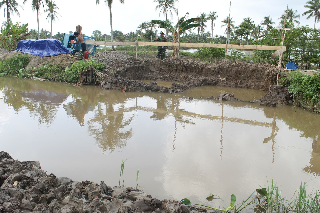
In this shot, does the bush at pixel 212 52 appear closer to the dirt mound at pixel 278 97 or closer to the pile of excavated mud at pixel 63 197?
the dirt mound at pixel 278 97

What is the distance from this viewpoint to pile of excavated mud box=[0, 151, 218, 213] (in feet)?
9.98

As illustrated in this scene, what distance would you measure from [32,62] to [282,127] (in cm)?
1338

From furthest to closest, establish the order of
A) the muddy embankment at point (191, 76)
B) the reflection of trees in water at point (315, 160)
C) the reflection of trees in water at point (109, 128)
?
the muddy embankment at point (191, 76) → the reflection of trees in water at point (109, 128) → the reflection of trees in water at point (315, 160)

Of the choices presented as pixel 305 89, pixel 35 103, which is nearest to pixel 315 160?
pixel 305 89

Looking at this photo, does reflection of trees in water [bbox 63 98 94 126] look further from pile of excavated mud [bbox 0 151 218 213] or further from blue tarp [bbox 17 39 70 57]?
blue tarp [bbox 17 39 70 57]

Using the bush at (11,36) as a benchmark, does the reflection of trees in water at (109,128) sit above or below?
below

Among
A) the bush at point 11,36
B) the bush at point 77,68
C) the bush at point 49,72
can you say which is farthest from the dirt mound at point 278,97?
the bush at point 11,36

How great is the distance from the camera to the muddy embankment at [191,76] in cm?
1091

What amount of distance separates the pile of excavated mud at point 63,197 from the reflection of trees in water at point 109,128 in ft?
5.48

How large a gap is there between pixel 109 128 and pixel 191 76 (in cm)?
832

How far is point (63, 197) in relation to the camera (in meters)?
3.41

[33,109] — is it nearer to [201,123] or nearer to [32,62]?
[201,123]

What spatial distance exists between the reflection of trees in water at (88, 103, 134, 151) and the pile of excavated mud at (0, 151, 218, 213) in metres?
1.67

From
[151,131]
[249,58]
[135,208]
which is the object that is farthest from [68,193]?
[249,58]
